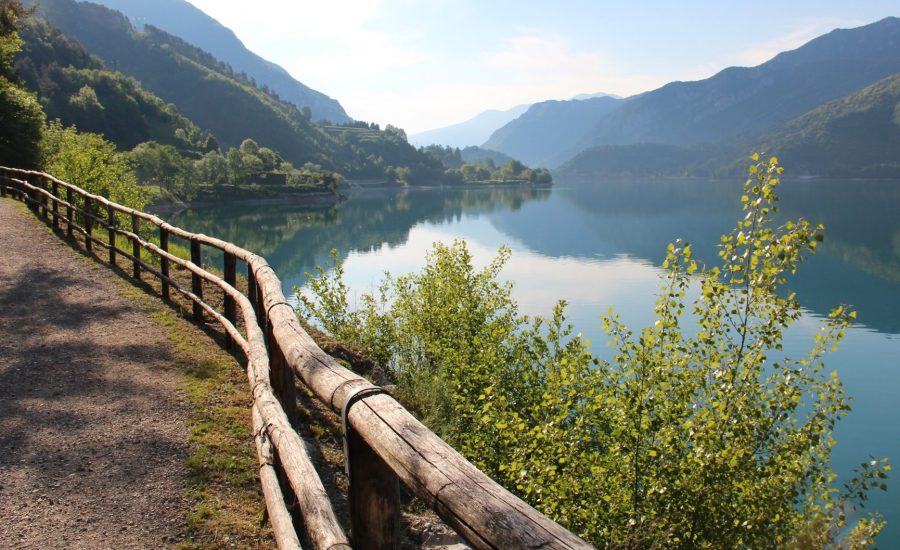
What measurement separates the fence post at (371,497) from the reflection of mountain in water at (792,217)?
1884 inches

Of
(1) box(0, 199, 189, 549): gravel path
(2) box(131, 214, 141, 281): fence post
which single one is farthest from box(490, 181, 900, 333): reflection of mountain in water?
(1) box(0, 199, 189, 549): gravel path

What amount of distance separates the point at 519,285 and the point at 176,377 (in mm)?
45829

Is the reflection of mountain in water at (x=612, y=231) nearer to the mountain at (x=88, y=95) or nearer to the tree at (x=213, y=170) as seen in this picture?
the tree at (x=213, y=170)

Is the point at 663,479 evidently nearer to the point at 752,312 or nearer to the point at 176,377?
the point at 752,312

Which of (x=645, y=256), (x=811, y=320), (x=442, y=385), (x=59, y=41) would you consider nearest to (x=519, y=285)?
Answer: (x=811, y=320)

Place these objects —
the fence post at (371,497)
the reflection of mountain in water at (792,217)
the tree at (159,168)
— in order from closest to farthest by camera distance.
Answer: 1. the fence post at (371,497)
2. the reflection of mountain in water at (792,217)
3. the tree at (159,168)

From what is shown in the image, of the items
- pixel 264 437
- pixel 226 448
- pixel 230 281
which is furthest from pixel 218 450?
pixel 230 281

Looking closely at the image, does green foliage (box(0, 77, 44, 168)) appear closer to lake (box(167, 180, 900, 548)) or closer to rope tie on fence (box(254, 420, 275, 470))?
lake (box(167, 180, 900, 548))

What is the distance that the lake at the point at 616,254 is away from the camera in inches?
1158

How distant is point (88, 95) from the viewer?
14262 centimetres

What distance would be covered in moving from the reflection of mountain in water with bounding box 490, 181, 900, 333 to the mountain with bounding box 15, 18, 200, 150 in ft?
315

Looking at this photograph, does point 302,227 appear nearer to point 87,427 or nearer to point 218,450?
point 87,427

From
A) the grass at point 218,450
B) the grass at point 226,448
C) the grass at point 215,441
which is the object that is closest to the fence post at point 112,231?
the grass at point 215,441

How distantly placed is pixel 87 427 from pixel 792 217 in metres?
112
